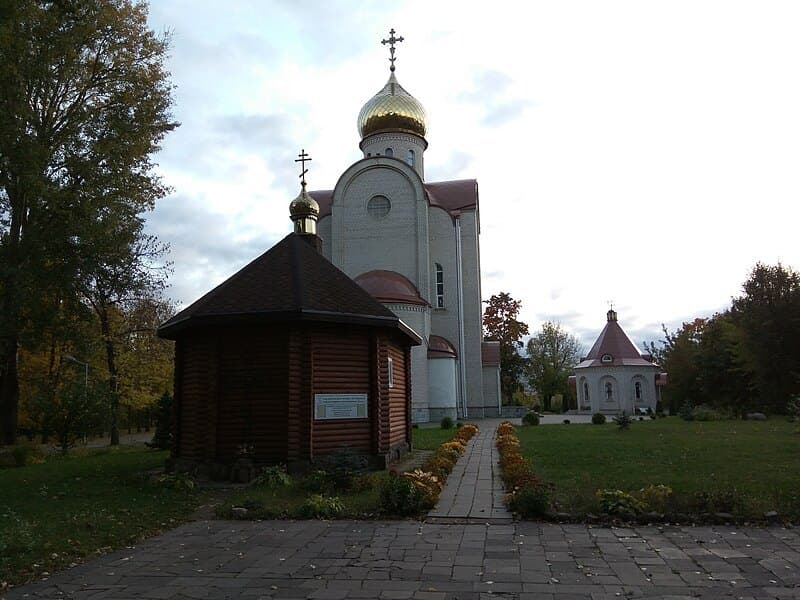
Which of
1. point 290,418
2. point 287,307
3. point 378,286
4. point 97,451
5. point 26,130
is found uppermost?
point 26,130

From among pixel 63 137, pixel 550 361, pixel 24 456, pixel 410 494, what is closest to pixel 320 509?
pixel 410 494

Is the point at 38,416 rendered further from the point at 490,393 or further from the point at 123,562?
the point at 490,393

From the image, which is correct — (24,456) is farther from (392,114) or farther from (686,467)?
(392,114)

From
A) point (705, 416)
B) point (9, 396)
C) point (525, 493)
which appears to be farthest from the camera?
point (705, 416)

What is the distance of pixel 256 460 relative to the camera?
11.2 m

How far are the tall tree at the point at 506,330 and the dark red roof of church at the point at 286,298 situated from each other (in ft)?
119

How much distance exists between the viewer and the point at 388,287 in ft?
94.8

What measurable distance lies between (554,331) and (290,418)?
52.5 metres

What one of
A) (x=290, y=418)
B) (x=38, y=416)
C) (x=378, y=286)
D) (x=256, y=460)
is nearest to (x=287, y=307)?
(x=290, y=418)

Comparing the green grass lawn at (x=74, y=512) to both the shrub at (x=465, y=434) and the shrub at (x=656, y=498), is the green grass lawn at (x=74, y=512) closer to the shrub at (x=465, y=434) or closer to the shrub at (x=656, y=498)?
the shrub at (x=656, y=498)

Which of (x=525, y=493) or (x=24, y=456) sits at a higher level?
(x=525, y=493)

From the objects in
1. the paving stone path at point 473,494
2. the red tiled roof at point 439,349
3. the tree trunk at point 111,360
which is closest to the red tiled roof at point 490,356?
the red tiled roof at point 439,349

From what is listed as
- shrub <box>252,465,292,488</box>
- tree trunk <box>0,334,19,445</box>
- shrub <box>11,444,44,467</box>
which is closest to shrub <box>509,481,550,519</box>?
shrub <box>252,465,292,488</box>

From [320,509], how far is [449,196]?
2981 cm
